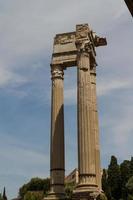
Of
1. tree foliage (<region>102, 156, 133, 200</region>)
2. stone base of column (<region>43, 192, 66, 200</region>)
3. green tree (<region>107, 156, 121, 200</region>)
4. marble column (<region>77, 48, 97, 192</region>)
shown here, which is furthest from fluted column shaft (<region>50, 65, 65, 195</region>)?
green tree (<region>107, 156, 121, 200</region>)

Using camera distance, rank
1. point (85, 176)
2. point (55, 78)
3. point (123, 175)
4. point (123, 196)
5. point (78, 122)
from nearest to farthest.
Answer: point (85, 176) → point (78, 122) → point (55, 78) → point (123, 196) → point (123, 175)

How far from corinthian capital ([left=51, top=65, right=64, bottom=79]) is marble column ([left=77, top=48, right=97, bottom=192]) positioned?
124 inches

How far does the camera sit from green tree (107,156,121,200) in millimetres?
56500

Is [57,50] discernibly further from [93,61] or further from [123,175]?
[123,175]

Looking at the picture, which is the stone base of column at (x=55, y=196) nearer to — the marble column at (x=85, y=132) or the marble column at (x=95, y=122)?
the marble column at (x=95, y=122)

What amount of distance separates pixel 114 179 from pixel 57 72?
28886 mm

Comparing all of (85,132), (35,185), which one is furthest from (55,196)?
(35,185)

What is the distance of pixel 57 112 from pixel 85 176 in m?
6.65

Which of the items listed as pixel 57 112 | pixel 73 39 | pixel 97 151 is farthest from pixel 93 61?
pixel 97 151

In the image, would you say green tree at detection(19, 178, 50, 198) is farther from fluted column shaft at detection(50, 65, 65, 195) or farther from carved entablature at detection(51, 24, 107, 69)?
carved entablature at detection(51, 24, 107, 69)

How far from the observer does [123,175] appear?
58438 millimetres

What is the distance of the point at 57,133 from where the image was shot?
3120 centimetres

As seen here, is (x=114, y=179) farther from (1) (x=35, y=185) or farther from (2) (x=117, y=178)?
(1) (x=35, y=185)

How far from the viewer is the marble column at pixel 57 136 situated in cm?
2967
